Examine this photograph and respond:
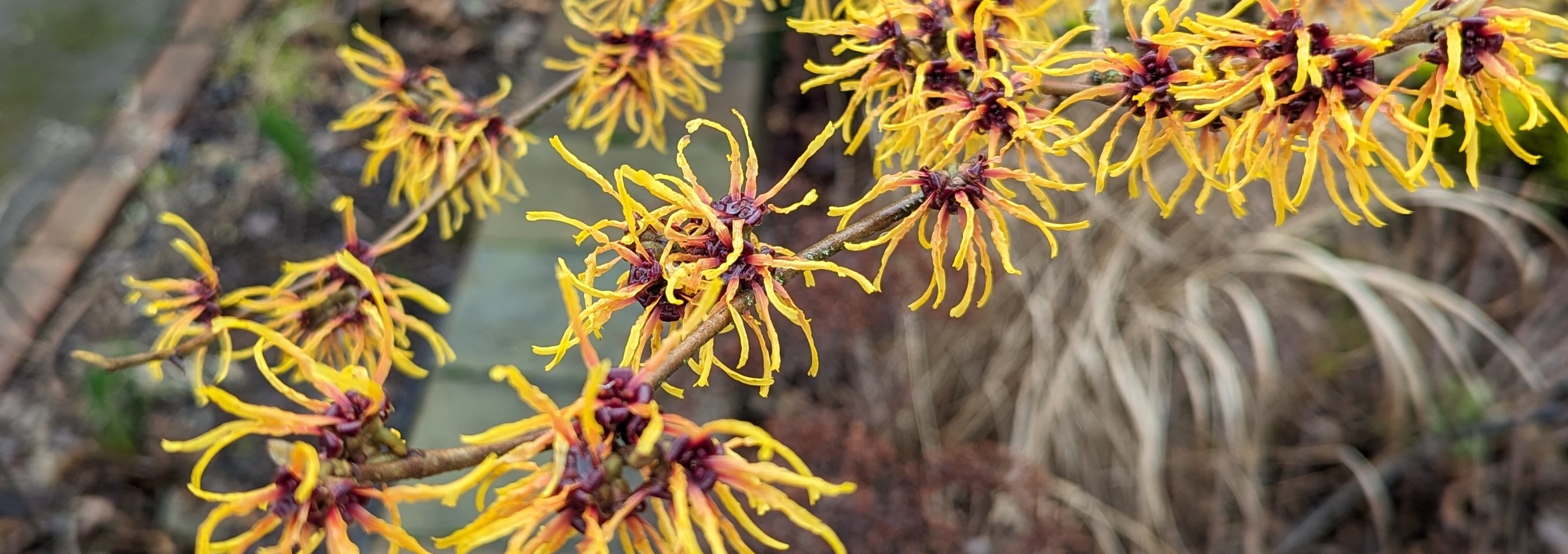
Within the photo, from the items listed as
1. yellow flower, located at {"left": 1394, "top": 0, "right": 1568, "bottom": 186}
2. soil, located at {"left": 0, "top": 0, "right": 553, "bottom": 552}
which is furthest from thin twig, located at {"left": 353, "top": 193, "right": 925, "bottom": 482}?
soil, located at {"left": 0, "top": 0, "right": 553, "bottom": 552}

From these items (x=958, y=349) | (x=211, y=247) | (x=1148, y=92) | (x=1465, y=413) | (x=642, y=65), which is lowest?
(x=211, y=247)

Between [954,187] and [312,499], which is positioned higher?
[954,187]

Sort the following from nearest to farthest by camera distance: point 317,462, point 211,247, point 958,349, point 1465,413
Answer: point 317,462 → point 1465,413 → point 958,349 → point 211,247

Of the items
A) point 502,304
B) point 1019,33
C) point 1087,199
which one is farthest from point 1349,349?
point 502,304

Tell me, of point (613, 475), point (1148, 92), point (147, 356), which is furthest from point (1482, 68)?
point (147, 356)

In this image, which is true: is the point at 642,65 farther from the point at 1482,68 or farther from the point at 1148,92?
the point at 1482,68

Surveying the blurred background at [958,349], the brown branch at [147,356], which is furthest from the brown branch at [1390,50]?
the blurred background at [958,349]

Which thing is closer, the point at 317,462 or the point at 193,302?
the point at 317,462
